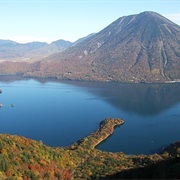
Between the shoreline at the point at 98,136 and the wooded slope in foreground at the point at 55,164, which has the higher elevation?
the wooded slope in foreground at the point at 55,164

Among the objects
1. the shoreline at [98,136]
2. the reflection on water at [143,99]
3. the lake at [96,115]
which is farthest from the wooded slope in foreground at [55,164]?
the reflection on water at [143,99]

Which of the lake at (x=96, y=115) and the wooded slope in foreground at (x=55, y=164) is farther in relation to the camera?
the lake at (x=96, y=115)

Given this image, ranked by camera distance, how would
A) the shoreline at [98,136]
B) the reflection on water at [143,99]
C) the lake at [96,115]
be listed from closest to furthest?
the shoreline at [98,136]
the lake at [96,115]
the reflection on water at [143,99]

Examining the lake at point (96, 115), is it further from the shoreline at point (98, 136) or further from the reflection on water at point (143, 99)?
the shoreline at point (98, 136)

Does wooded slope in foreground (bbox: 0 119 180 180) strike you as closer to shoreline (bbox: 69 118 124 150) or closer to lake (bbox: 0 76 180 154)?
shoreline (bbox: 69 118 124 150)

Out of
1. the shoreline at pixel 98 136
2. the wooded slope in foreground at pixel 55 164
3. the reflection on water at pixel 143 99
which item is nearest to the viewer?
the wooded slope in foreground at pixel 55 164

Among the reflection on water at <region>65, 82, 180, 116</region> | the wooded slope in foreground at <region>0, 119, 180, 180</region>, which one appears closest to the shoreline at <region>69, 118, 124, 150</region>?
the wooded slope in foreground at <region>0, 119, 180, 180</region>

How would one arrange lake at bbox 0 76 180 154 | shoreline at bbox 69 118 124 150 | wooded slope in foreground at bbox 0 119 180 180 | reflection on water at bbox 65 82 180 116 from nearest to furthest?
wooded slope in foreground at bbox 0 119 180 180, shoreline at bbox 69 118 124 150, lake at bbox 0 76 180 154, reflection on water at bbox 65 82 180 116

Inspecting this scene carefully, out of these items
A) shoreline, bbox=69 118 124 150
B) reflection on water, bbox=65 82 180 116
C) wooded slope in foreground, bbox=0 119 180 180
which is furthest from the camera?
reflection on water, bbox=65 82 180 116

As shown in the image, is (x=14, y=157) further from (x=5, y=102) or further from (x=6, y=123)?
(x=5, y=102)
